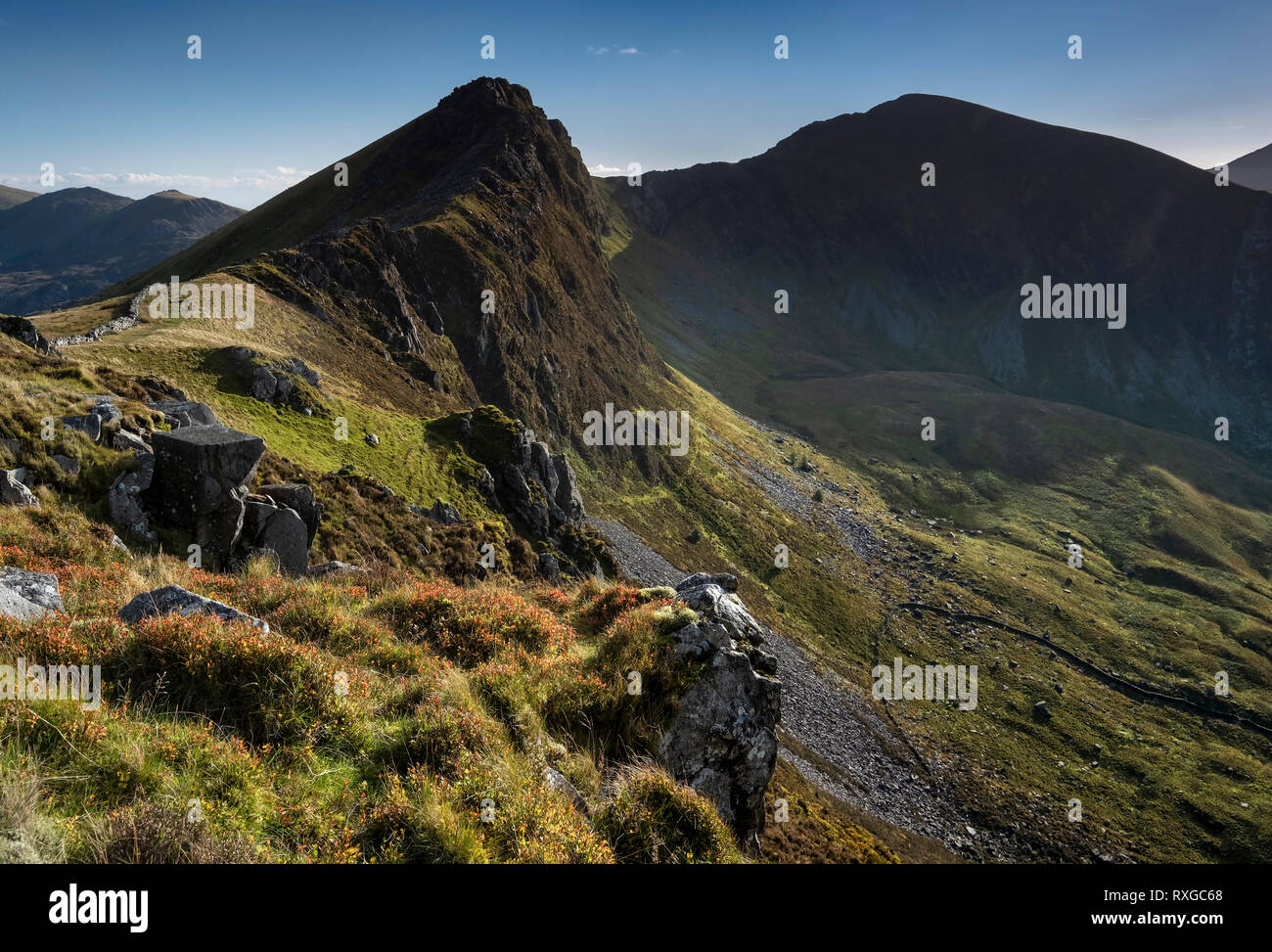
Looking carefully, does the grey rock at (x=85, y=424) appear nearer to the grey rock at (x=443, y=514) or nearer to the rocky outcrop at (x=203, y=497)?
the rocky outcrop at (x=203, y=497)

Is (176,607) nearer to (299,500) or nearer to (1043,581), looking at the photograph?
(299,500)

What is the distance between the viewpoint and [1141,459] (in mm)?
121125

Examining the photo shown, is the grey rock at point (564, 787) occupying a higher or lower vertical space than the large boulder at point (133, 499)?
lower

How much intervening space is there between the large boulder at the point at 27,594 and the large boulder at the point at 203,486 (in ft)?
22.9

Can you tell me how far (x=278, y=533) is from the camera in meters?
17.6

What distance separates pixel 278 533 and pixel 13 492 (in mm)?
5743

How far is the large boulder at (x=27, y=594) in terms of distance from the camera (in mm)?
8047

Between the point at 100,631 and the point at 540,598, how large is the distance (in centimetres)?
962

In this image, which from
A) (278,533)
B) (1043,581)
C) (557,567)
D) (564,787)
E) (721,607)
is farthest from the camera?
(1043,581)

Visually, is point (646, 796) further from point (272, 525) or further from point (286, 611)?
point (272, 525)

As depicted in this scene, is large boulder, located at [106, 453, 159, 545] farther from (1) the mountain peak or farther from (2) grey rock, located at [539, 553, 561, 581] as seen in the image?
(1) the mountain peak

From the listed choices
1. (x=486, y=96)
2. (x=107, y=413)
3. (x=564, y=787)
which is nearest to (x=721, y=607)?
(x=564, y=787)

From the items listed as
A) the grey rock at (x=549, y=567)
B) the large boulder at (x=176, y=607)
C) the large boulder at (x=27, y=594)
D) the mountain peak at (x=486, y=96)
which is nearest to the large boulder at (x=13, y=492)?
the large boulder at (x=27, y=594)
